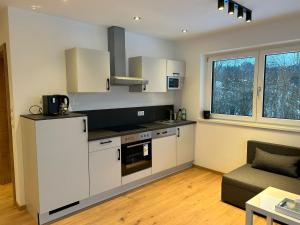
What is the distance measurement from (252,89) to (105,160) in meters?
2.50

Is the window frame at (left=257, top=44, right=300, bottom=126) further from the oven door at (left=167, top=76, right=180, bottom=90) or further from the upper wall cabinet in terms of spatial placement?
the upper wall cabinet

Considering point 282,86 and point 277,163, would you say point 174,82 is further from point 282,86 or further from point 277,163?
point 277,163

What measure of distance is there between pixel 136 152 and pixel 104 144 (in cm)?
57

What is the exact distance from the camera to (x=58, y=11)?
2.71 meters

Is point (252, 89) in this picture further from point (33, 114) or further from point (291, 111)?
point (33, 114)

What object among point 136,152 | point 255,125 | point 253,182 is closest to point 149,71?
point 136,152

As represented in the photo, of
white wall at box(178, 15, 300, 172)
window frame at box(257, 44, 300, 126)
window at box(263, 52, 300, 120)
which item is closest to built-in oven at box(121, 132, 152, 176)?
white wall at box(178, 15, 300, 172)

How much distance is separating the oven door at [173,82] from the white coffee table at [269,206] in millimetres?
2347

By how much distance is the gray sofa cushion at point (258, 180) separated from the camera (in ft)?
8.54

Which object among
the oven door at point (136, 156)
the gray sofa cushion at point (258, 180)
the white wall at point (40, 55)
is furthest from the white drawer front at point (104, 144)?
the gray sofa cushion at point (258, 180)

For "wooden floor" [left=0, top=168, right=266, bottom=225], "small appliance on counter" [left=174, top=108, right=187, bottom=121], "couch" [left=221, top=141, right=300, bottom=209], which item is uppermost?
"small appliance on counter" [left=174, top=108, right=187, bottom=121]

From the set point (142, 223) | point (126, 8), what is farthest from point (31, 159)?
point (126, 8)

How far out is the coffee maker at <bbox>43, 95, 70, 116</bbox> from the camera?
2637 millimetres

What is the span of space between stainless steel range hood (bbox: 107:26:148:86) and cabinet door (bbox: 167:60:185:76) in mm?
784
